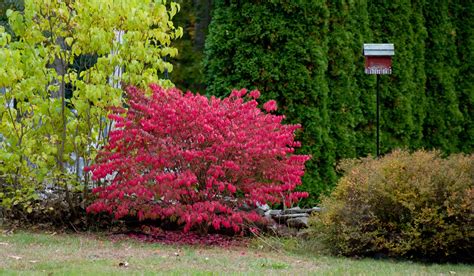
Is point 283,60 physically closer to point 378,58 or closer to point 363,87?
point 378,58

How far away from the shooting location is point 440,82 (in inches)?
601

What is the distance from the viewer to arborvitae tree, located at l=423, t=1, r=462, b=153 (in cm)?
1518

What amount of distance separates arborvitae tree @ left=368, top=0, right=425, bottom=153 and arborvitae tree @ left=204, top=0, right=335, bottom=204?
2.26 meters

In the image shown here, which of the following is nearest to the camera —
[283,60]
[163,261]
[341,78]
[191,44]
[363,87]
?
[163,261]

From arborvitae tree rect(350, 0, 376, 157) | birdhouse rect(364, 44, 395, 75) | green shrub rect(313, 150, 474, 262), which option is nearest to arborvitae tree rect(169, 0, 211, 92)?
arborvitae tree rect(350, 0, 376, 157)

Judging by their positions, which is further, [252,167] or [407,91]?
[407,91]

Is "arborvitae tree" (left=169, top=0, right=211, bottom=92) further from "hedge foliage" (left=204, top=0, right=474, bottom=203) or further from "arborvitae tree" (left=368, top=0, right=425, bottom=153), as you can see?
"hedge foliage" (left=204, top=0, right=474, bottom=203)

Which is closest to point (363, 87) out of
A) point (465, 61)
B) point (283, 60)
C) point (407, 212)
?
point (283, 60)

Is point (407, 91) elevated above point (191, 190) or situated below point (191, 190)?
above

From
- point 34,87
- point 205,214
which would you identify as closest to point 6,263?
point 205,214

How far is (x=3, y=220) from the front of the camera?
9.70 m

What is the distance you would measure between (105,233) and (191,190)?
4.05ft

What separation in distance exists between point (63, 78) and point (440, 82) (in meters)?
8.46

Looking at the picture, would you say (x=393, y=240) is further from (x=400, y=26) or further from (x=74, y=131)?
(x=400, y=26)
